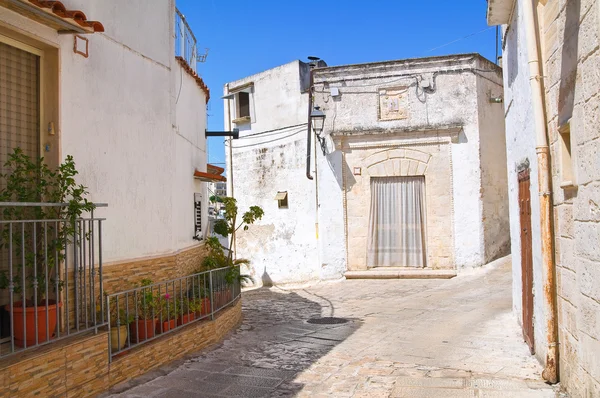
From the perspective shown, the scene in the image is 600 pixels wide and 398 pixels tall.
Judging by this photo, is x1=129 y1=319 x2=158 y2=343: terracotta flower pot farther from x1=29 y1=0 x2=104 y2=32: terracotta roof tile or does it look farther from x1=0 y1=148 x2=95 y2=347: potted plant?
x1=29 y1=0 x2=104 y2=32: terracotta roof tile

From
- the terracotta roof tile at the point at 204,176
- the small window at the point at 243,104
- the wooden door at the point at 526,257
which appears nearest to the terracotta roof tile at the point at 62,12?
the terracotta roof tile at the point at 204,176

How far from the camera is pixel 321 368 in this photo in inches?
235

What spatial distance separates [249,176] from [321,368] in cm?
1044

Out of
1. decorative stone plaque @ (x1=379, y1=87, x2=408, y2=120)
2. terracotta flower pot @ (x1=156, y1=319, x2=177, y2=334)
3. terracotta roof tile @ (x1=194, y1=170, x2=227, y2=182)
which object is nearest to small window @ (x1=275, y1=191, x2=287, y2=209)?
decorative stone plaque @ (x1=379, y1=87, x2=408, y2=120)

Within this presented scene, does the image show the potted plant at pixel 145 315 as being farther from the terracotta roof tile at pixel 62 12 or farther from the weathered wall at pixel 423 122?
the weathered wall at pixel 423 122

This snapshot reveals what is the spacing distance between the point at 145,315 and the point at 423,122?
966 centimetres

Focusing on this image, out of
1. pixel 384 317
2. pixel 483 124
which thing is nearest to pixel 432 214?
pixel 483 124

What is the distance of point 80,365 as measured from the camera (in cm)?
461

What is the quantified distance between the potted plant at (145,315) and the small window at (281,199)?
9.09 meters

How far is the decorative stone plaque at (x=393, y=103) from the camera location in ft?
44.9

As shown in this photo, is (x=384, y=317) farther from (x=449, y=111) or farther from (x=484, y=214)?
(x=449, y=111)

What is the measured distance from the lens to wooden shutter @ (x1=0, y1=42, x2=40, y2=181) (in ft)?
15.9

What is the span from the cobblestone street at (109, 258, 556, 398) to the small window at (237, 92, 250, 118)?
779 cm

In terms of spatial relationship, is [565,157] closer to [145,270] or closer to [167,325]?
[167,325]
